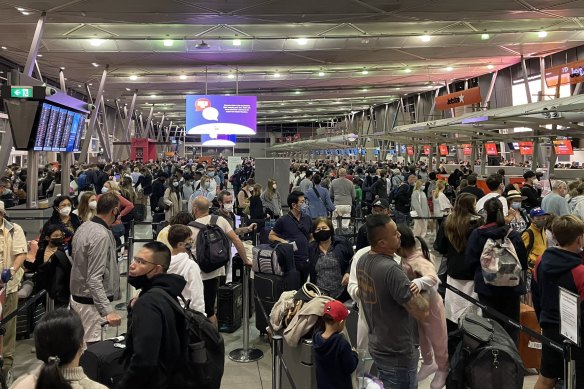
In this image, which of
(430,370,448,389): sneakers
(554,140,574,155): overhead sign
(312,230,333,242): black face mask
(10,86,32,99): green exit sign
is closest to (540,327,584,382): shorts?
(430,370,448,389): sneakers

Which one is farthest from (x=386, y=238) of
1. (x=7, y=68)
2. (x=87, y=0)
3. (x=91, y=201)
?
(x=7, y=68)

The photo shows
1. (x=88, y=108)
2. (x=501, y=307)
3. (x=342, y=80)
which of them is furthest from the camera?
(x=342, y=80)

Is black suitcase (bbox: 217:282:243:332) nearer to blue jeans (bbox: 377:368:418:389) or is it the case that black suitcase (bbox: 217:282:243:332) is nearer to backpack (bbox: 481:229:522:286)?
backpack (bbox: 481:229:522:286)

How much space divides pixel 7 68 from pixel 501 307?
69.4 ft

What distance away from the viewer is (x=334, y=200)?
37.6ft

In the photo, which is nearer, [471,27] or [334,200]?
[334,200]

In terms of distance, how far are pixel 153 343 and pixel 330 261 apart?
2592 mm

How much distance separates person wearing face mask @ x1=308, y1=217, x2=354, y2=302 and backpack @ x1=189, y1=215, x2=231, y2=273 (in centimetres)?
97

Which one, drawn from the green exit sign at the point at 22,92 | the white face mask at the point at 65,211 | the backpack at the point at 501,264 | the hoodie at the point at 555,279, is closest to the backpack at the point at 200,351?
the hoodie at the point at 555,279

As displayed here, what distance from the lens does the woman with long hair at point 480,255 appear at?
4395mm

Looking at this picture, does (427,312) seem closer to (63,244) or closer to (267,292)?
(267,292)

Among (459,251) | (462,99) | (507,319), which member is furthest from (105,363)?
(462,99)

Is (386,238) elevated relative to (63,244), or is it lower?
elevated

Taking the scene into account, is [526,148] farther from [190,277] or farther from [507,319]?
[190,277]
